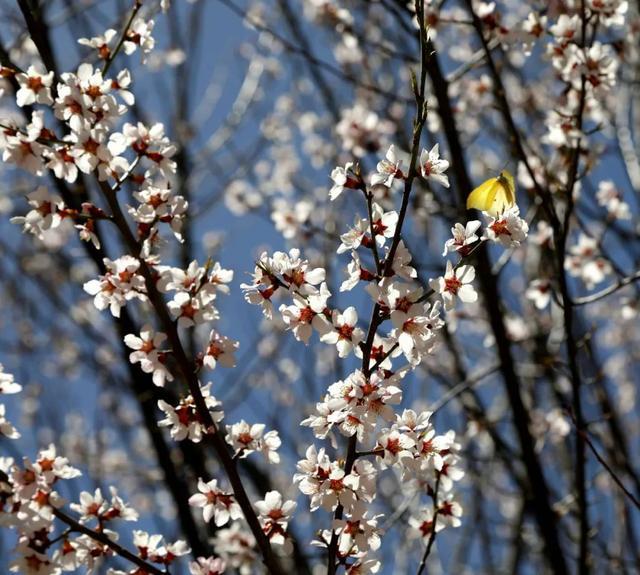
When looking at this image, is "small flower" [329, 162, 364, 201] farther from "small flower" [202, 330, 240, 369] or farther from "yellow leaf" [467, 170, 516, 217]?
"small flower" [202, 330, 240, 369]

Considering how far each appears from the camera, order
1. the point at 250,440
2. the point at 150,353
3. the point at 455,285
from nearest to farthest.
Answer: the point at 455,285, the point at 150,353, the point at 250,440

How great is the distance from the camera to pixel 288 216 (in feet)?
18.1

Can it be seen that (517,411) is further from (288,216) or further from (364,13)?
(364,13)

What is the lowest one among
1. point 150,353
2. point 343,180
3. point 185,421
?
point 185,421

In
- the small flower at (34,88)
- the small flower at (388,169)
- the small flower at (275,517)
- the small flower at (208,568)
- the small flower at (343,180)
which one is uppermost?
the small flower at (34,88)

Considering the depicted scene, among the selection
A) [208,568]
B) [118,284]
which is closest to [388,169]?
[118,284]

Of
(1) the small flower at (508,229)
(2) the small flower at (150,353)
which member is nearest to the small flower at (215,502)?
(2) the small flower at (150,353)

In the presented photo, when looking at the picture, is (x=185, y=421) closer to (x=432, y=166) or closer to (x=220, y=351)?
(x=220, y=351)

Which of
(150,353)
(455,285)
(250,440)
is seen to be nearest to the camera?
(455,285)

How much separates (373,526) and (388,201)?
3.15 m

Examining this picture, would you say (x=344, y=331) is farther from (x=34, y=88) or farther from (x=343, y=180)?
(x=34, y=88)

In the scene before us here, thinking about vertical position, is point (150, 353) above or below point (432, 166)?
below

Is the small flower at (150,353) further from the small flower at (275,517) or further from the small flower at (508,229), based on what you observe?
the small flower at (508,229)

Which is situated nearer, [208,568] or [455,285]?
[455,285]
